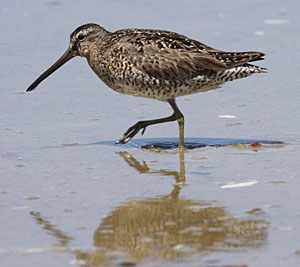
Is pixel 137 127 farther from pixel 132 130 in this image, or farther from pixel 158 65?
pixel 158 65

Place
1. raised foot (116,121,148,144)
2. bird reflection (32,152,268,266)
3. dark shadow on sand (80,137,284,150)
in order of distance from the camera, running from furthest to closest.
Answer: raised foot (116,121,148,144)
dark shadow on sand (80,137,284,150)
bird reflection (32,152,268,266)

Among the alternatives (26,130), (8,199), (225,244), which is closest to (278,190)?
(225,244)

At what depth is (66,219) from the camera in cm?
521

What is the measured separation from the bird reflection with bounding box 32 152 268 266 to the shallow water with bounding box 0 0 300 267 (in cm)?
1

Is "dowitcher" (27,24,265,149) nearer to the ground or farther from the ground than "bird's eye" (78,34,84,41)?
nearer to the ground

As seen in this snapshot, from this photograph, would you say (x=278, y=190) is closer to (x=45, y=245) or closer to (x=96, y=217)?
(x=96, y=217)

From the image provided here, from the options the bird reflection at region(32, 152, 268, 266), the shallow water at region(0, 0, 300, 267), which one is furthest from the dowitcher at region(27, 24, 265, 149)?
the bird reflection at region(32, 152, 268, 266)

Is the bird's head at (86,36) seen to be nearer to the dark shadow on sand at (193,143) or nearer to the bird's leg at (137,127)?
the bird's leg at (137,127)

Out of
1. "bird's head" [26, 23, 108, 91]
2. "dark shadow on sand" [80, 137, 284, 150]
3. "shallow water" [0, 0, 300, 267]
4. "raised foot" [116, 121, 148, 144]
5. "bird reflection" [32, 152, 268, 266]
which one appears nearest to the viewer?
"bird reflection" [32, 152, 268, 266]

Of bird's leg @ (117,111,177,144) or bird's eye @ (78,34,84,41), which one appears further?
bird's eye @ (78,34,84,41)

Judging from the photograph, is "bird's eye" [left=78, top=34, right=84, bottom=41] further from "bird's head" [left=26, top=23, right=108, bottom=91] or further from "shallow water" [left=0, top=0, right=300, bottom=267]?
"shallow water" [left=0, top=0, right=300, bottom=267]

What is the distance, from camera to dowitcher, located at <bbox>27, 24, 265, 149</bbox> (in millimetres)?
7262

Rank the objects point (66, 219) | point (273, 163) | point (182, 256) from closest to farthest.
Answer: point (182, 256) → point (66, 219) → point (273, 163)

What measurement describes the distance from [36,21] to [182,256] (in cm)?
740
